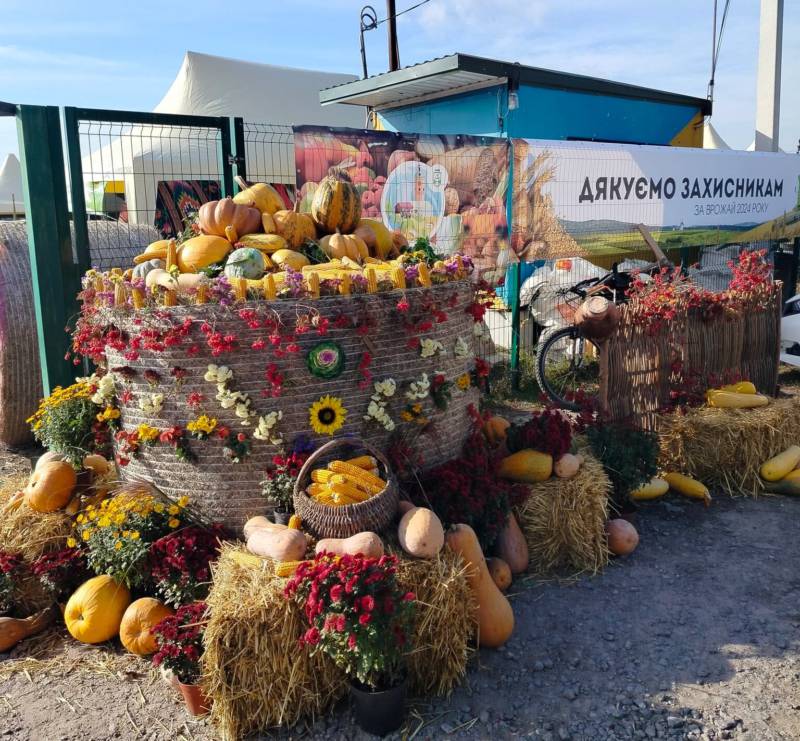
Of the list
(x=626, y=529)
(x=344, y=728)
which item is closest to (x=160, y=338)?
(x=344, y=728)

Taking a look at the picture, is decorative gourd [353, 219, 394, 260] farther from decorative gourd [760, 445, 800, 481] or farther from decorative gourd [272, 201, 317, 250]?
decorative gourd [760, 445, 800, 481]

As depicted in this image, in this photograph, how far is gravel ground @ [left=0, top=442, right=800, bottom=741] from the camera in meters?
3.12

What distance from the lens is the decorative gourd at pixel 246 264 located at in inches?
163

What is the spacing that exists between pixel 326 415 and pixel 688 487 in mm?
2972

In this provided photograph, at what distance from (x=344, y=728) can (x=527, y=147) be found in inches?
256

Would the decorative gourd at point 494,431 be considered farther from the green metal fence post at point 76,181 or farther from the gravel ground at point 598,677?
the green metal fence post at point 76,181

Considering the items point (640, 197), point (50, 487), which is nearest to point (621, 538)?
point (50, 487)

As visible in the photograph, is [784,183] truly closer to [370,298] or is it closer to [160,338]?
[370,298]

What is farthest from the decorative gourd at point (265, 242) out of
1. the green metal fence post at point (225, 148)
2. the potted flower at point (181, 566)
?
the green metal fence post at point (225, 148)

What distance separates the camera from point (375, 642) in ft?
9.59

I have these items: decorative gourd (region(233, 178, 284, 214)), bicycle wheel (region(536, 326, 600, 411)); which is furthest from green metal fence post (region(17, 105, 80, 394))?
bicycle wheel (region(536, 326, 600, 411))

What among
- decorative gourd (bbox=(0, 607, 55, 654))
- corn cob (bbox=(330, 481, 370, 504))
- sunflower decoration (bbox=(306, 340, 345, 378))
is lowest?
decorative gourd (bbox=(0, 607, 55, 654))

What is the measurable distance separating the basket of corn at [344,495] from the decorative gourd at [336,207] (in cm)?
166

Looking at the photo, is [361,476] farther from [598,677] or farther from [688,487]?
[688,487]
